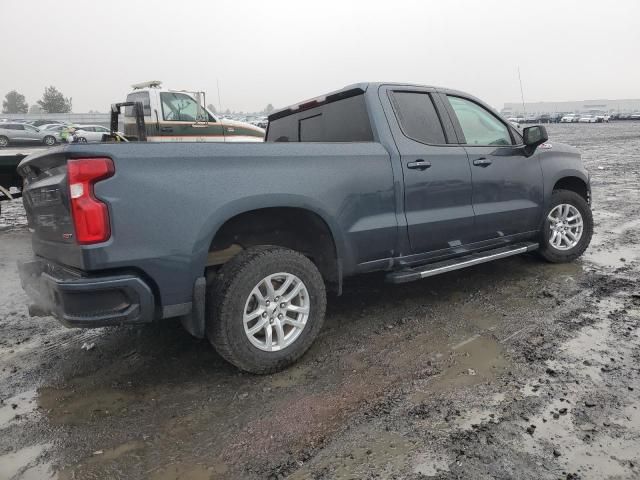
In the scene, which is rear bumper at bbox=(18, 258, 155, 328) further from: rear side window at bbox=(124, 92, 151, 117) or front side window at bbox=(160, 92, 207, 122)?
front side window at bbox=(160, 92, 207, 122)

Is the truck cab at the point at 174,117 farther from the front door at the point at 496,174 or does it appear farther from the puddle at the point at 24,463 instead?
the puddle at the point at 24,463

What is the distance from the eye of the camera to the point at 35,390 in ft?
9.84

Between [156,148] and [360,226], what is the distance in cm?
148

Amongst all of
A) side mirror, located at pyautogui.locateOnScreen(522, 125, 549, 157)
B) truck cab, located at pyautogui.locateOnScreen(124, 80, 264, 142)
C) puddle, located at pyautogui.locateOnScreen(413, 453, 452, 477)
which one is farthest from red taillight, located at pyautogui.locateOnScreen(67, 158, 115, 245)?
truck cab, located at pyautogui.locateOnScreen(124, 80, 264, 142)

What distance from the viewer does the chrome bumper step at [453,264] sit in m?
3.58

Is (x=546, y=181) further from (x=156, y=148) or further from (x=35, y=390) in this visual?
(x=35, y=390)

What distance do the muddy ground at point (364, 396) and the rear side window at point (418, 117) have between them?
147cm

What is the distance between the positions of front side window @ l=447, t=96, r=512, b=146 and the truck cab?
680 cm

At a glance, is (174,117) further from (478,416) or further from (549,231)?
(478,416)

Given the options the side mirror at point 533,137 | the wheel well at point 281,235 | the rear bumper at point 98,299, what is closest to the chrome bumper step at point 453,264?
the wheel well at point 281,235

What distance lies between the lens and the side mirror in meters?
4.51

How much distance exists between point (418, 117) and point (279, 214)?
61.9 inches

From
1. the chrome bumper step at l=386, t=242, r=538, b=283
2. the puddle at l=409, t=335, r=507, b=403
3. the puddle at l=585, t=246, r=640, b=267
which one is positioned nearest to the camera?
the puddle at l=409, t=335, r=507, b=403

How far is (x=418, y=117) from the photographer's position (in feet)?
13.0
